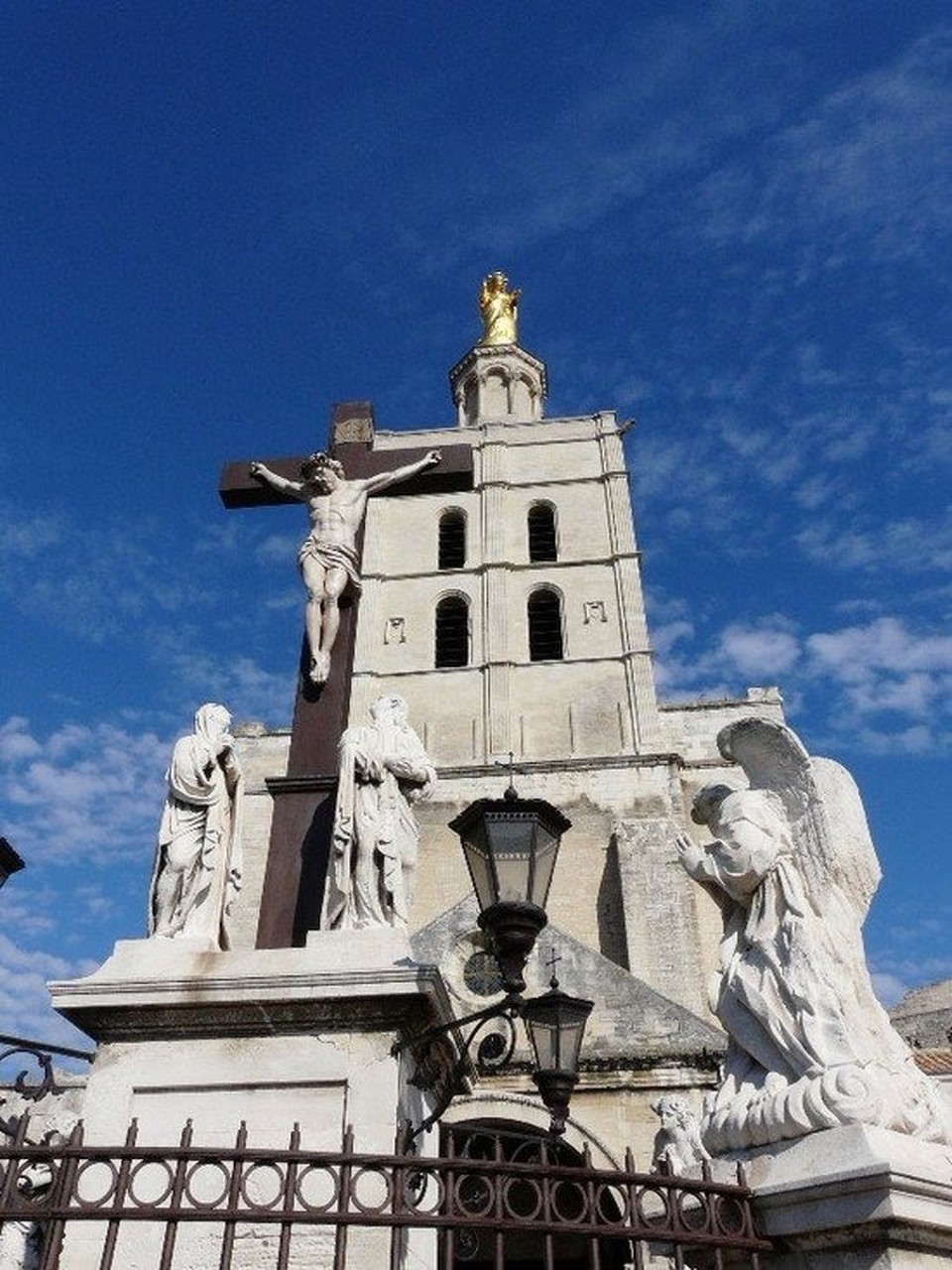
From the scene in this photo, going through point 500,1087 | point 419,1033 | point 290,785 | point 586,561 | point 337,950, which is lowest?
point 419,1033

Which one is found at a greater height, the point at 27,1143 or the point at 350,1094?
the point at 350,1094

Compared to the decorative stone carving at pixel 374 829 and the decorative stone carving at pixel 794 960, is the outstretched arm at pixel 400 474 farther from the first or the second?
the decorative stone carving at pixel 794 960

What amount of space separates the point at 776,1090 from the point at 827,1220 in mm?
443

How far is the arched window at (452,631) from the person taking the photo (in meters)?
32.2

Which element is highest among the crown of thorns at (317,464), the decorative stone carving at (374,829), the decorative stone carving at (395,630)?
the decorative stone carving at (395,630)

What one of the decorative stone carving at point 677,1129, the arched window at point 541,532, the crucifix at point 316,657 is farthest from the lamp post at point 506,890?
the arched window at point 541,532

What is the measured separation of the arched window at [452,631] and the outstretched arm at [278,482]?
80.0 feet

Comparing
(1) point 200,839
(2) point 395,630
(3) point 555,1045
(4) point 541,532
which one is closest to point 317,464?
(1) point 200,839

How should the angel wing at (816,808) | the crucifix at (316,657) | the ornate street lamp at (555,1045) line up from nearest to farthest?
the angel wing at (816,808) → the crucifix at (316,657) → the ornate street lamp at (555,1045)

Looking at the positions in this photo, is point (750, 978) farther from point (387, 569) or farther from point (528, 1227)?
point (387, 569)

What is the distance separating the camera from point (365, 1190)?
13.9 ft

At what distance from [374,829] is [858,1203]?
274cm

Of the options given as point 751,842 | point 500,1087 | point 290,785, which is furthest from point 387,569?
point 751,842

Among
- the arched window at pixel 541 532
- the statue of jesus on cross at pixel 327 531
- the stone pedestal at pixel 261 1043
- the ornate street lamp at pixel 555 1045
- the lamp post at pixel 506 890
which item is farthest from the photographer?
the arched window at pixel 541 532
